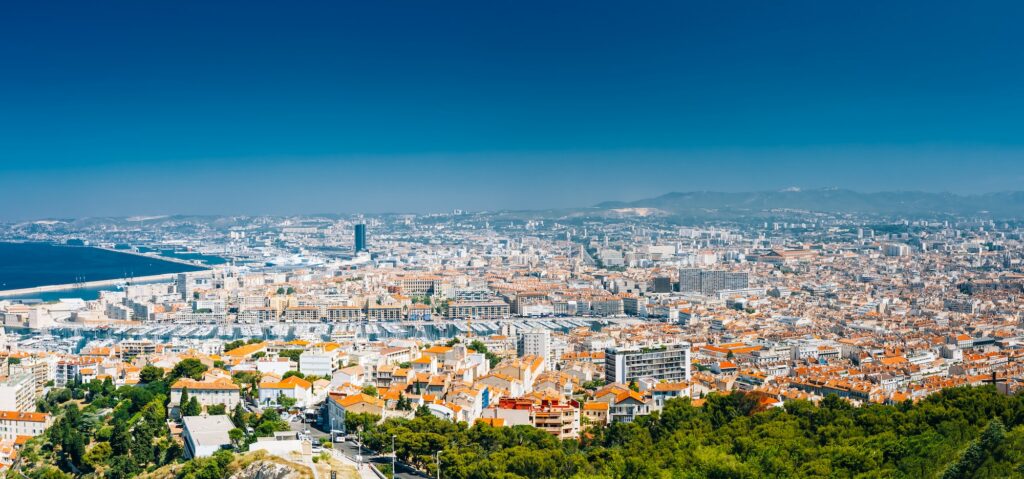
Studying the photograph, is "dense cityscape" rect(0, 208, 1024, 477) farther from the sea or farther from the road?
the sea

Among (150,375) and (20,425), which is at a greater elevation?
(150,375)

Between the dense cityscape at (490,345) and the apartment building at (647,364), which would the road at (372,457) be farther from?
the apartment building at (647,364)

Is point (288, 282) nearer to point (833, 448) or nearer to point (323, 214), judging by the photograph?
point (833, 448)

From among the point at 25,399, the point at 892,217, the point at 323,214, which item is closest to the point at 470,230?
the point at 323,214

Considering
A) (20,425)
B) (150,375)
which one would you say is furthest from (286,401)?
(20,425)

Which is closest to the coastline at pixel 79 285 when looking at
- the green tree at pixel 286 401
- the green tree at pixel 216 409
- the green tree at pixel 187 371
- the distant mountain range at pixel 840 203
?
the green tree at pixel 187 371

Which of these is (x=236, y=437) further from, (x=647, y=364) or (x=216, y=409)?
(x=647, y=364)
